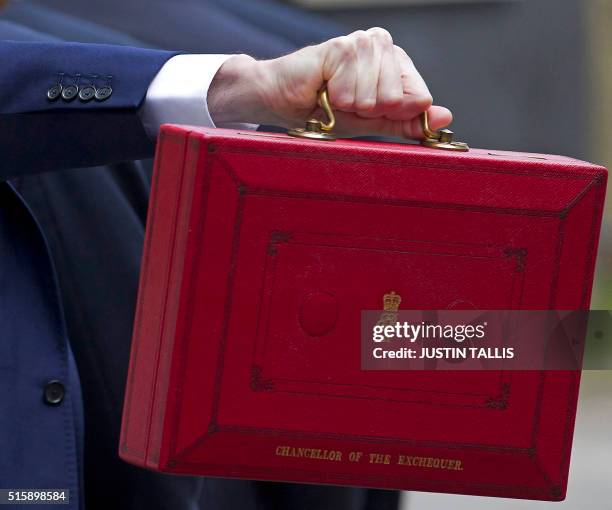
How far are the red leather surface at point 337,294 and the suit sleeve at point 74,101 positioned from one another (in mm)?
172

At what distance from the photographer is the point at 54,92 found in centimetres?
135

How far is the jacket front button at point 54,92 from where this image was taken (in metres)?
1.35

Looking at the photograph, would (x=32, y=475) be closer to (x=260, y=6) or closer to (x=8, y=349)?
(x=8, y=349)

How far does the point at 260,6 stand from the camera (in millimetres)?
2311

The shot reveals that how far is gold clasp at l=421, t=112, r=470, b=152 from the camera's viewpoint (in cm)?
127

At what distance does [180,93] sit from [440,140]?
29 centimetres

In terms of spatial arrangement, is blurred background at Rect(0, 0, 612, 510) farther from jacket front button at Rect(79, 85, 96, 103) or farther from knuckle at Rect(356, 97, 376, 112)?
knuckle at Rect(356, 97, 376, 112)

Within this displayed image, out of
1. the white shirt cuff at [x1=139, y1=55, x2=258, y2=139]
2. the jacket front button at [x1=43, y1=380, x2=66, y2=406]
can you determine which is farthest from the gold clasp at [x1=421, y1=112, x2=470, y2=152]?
the jacket front button at [x1=43, y1=380, x2=66, y2=406]

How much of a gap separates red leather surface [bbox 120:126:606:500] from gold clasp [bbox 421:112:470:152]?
0.22 ft

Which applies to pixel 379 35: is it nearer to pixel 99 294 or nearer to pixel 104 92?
pixel 104 92

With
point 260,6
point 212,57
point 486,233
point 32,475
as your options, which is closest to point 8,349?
point 32,475

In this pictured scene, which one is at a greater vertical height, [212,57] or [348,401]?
[212,57]

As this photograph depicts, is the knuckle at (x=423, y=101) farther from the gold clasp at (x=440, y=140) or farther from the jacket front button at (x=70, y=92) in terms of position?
the jacket front button at (x=70, y=92)

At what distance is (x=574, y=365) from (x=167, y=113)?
514 mm
